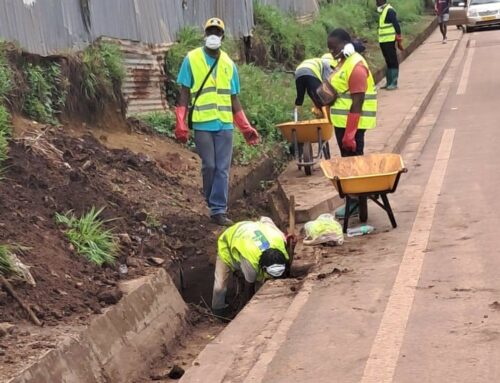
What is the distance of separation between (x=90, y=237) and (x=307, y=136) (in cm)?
433

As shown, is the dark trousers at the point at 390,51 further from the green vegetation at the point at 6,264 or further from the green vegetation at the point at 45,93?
the green vegetation at the point at 6,264

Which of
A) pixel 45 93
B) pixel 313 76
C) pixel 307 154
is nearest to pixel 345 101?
pixel 307 154

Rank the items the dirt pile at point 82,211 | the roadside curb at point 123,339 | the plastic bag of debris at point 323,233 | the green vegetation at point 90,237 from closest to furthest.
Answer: the roadside curb at point 123,339 → the dirt pile at point 82,211 → the green vegetation at point 90,237 → the plastic bag of debris at point 323,233

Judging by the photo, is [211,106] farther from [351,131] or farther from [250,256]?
[250,256]

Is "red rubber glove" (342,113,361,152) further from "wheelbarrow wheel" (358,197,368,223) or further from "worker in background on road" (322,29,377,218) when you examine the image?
"wheelbarrow wheel" (358,197,368,223)

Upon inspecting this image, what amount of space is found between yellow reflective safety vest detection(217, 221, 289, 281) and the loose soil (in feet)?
1.92

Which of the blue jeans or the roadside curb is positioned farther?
the blue jeans

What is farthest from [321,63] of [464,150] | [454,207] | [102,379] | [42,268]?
[102,379]

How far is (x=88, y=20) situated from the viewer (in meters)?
10.8

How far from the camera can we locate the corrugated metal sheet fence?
9.45 m

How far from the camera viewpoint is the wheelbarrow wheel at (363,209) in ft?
27.6

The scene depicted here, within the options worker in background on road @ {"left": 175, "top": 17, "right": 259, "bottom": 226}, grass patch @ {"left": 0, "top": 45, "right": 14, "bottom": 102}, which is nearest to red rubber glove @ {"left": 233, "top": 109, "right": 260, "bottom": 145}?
worker in background on road @ {"left": 175, "top": 17, "right": 259, "bottom": 226}

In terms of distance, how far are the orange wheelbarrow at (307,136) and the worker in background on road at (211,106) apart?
6.21 ft

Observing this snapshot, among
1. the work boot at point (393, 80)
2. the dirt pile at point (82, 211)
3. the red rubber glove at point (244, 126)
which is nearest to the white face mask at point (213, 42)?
the red rubber glove at point (244, 126)
